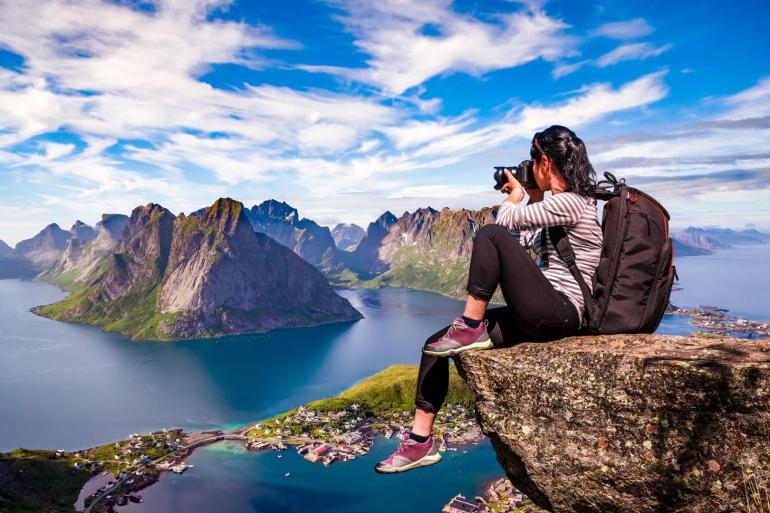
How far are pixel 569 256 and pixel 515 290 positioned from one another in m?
1.21

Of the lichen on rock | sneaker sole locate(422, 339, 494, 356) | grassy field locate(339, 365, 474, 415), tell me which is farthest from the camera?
grassy field locate(339, 365, 474, 415)

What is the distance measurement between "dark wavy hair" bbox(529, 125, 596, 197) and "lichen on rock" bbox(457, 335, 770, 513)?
2.67 m

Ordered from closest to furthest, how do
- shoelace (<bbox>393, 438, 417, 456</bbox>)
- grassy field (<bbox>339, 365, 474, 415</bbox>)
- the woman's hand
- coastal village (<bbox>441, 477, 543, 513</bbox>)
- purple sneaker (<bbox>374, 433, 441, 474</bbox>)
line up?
purple sneaker (<bbox>374, 433, 441, 474</bbox>)
shoelace (<bbox>393, 438, 417, 456</bbox>)
the woman's hand
coastal village (<bbox>441, 477, 543, 513</bbox>)
grassy field (<bbox>339, 365, 474, 415</bbox>)

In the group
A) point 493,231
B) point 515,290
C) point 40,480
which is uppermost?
point 493,231

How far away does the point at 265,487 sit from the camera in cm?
9156

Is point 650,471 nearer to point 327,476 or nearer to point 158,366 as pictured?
point 327,476

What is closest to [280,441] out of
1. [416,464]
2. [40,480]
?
[40,480]

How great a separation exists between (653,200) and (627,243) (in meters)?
1.02

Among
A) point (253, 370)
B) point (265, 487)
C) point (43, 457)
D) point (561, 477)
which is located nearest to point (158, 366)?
point (253, 370)

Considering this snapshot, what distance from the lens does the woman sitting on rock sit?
7.57 metres

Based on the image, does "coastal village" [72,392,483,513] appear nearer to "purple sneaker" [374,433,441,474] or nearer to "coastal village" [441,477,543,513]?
"coastal village" [441,477,543,513]

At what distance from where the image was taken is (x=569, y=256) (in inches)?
311

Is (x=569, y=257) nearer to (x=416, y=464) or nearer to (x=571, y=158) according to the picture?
(x=571, y=158)

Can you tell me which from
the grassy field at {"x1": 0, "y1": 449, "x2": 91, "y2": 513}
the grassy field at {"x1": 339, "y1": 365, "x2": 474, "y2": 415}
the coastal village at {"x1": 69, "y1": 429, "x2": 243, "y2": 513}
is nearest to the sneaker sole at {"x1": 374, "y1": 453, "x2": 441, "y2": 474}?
the grassy field at {"x1": 0, "y1": 449, "x2": 91, "y2": 513}
